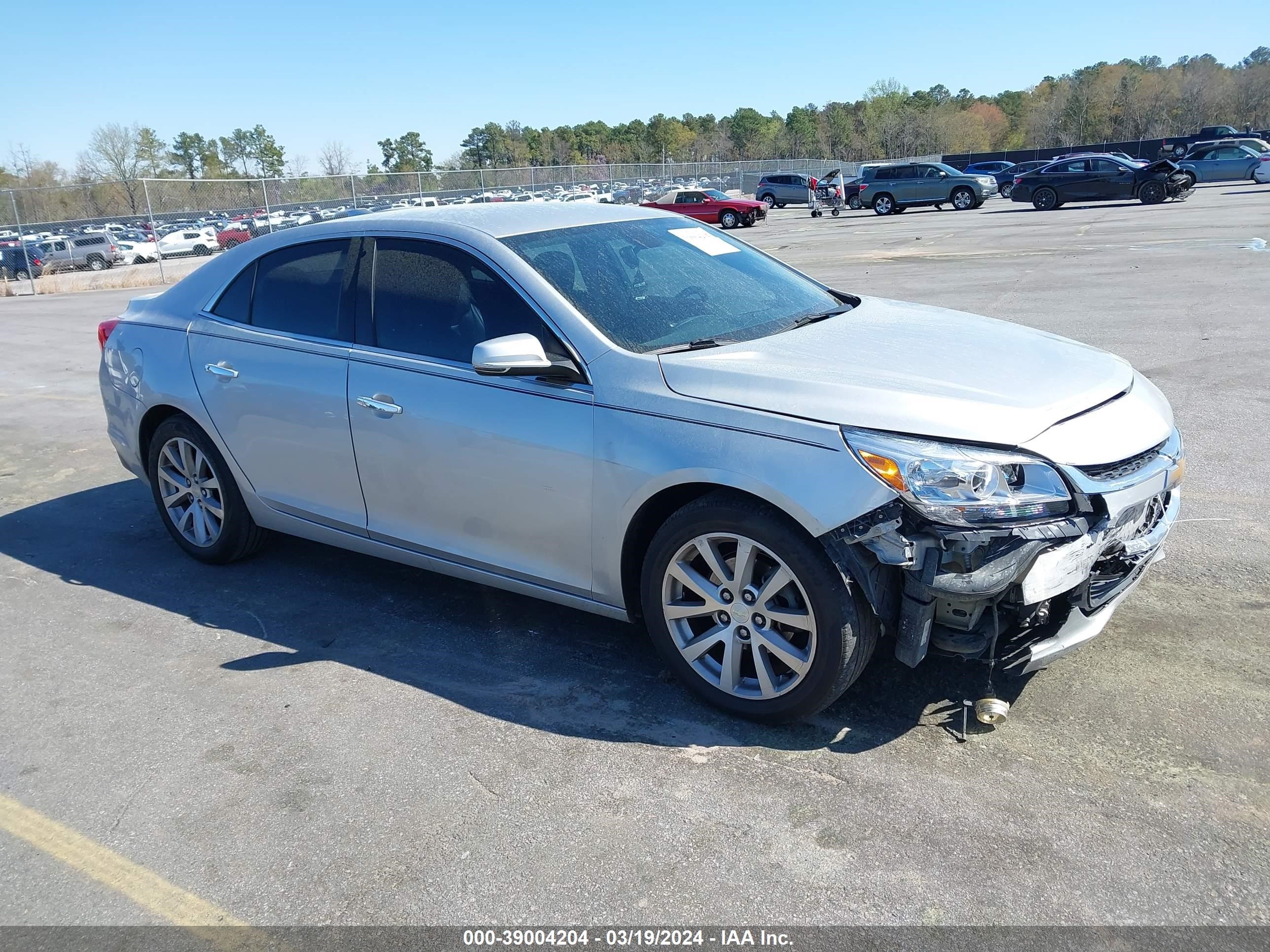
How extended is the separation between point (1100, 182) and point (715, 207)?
13564 mm

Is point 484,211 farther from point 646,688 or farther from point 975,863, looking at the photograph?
point 975,863

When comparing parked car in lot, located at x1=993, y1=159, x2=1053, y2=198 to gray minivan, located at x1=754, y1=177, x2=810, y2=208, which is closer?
parked car in lot, located at x1=993, y1=159, x2=1053, y2=198

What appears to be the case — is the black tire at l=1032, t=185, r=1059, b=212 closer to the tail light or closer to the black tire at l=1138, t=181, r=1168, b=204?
the black tire at l=1138, t=181, r=1168, b=204

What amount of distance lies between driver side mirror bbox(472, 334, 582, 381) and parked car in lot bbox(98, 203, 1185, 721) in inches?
0.5

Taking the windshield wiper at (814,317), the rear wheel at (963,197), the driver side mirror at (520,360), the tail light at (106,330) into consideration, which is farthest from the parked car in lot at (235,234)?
A: the driver side mirror at (520,360)

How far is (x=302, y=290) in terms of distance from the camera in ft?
15.3

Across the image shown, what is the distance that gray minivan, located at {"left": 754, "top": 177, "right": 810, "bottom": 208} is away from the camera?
4972 cm

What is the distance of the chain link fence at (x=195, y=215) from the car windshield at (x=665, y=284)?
22.7m

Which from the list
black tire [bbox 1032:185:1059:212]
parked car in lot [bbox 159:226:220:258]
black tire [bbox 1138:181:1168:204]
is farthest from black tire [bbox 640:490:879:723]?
parked car in lot [bbox 159:226:220:258]

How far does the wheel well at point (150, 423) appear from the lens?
17.0 feet

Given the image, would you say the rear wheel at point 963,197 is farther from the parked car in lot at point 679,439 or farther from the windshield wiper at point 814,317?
the windshield wiper at point 814,317

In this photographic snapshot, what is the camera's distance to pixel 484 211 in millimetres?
4523

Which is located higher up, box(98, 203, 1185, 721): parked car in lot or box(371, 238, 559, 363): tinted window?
box(371, 238, 559, 363): tinted window

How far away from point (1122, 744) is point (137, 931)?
9.79 feet
